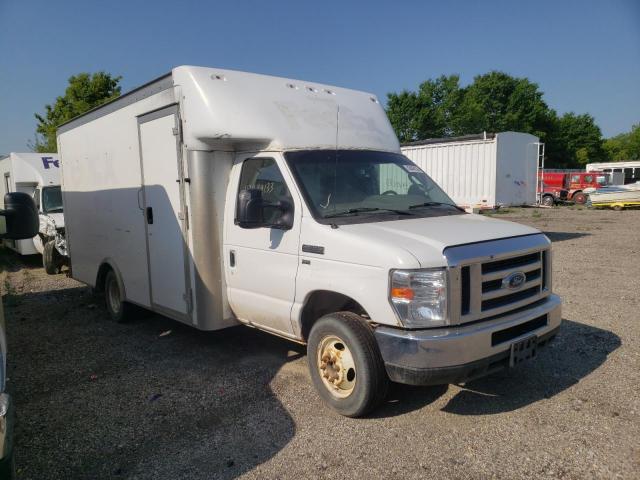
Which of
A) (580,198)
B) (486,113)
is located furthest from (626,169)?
(486,113)

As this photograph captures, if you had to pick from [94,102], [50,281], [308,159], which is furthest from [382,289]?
[94,102]

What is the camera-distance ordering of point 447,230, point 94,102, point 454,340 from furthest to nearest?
point 94,102, point 447,230, point 454,340

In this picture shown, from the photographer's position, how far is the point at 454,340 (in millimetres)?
3479

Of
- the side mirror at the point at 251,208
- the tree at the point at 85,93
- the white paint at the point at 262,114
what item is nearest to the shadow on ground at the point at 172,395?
the side mirror at the point at 251,208

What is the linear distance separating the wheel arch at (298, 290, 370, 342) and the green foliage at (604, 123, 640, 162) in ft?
254

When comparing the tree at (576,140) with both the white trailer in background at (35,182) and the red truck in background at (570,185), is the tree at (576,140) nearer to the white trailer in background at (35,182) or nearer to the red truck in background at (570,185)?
the red truck in background at (570,185)

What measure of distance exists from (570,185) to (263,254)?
3330cm

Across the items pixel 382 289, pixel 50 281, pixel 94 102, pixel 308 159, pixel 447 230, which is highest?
pixel 94 102

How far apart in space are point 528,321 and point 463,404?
0.92 metres

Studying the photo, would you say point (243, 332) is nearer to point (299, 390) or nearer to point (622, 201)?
point (299, 390)

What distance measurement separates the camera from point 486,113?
5797 cm

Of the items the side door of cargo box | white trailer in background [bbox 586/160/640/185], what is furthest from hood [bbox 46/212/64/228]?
white trailer in background [bbox 586/160/640/185]

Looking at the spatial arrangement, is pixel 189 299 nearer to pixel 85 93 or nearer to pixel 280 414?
pixel 280 414

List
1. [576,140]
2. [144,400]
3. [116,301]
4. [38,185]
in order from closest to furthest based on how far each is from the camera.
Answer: [144,400] < [116,301] < [38,185] < [576,140]
